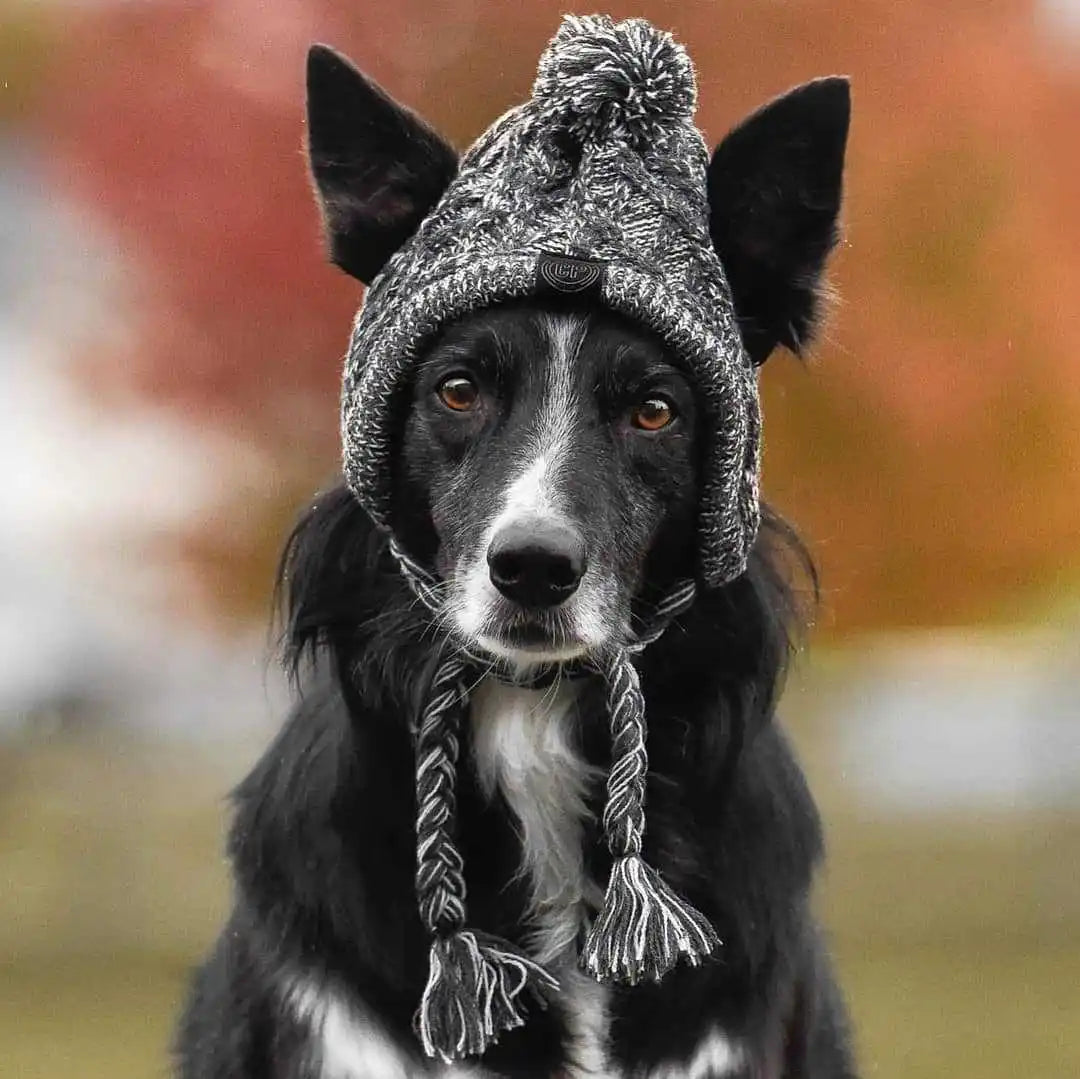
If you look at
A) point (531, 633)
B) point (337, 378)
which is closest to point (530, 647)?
point (531, 633)

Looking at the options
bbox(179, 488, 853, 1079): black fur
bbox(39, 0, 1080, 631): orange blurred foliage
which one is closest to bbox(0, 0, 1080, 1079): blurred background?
bbox(39, 0, 1080, 631): orange blurred foliage

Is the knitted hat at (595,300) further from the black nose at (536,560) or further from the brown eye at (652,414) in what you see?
the black nose at (536,560)

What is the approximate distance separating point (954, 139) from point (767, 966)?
208cm

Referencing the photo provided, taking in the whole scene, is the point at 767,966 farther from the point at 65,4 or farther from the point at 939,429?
the point at 65,4

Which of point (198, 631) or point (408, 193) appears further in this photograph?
point (198, 631)

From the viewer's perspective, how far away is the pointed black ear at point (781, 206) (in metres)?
1.47

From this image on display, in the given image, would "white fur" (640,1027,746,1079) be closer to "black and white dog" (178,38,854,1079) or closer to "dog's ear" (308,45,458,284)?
"black and white dog" (178,38,854,1079)

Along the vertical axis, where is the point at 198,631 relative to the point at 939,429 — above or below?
below

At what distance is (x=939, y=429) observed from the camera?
3.02 meters

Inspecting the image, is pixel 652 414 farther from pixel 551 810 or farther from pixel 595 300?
pixel 551 810

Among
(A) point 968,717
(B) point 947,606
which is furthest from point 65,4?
(A) point 968,717

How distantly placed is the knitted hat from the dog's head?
28 millimetres

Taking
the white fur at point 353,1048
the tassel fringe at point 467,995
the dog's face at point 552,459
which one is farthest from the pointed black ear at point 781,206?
the white fur at point 353,1048

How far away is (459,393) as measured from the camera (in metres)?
1.49
